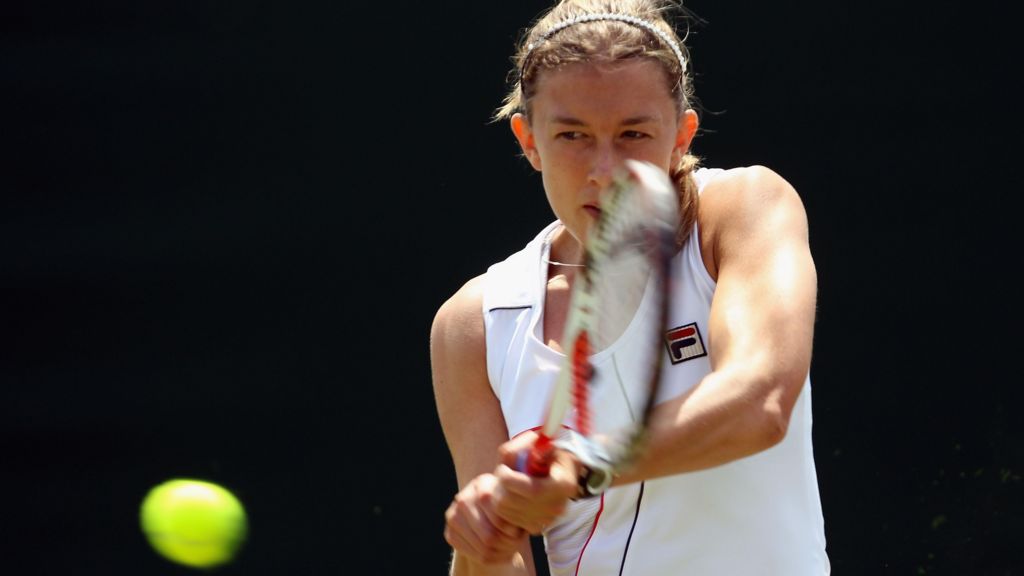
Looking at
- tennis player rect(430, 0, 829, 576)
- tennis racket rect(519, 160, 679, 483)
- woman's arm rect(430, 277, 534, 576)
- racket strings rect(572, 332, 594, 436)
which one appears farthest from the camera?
woman's arm rect(430, 277, 534, 576)

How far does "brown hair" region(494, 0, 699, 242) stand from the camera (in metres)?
1.80

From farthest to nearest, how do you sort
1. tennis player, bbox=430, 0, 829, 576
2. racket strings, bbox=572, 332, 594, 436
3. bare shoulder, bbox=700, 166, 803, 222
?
bare shoulder, bbox=700, 166, 803, 222, tennis player, bbox=430, 0, 829, 576, racket strings, bbox=572, 332, 594, 436

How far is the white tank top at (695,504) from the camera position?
1.81 m

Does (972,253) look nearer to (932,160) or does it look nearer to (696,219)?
(932,160)

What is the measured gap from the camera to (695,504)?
5.96 feet

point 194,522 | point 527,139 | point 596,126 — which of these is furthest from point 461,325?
point 194,522

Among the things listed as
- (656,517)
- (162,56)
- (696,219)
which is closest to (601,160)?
(696,219)

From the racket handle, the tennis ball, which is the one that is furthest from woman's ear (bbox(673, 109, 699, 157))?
the tennis ball

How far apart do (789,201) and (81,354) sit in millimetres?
1889

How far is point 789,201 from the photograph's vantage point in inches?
71.8

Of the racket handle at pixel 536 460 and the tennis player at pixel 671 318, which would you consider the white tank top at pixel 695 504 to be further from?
the racket handle at pixel 536 460

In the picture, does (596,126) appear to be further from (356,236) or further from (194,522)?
(194,522)

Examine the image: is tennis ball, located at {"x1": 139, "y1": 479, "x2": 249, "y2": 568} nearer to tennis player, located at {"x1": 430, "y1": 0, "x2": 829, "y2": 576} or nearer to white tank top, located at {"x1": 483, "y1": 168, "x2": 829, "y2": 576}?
tennis player, located at {"x1": 430, "y1": 0, "x2": 829, "y2": 576}

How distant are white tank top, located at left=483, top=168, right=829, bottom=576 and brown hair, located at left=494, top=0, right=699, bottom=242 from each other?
0.13 feet
